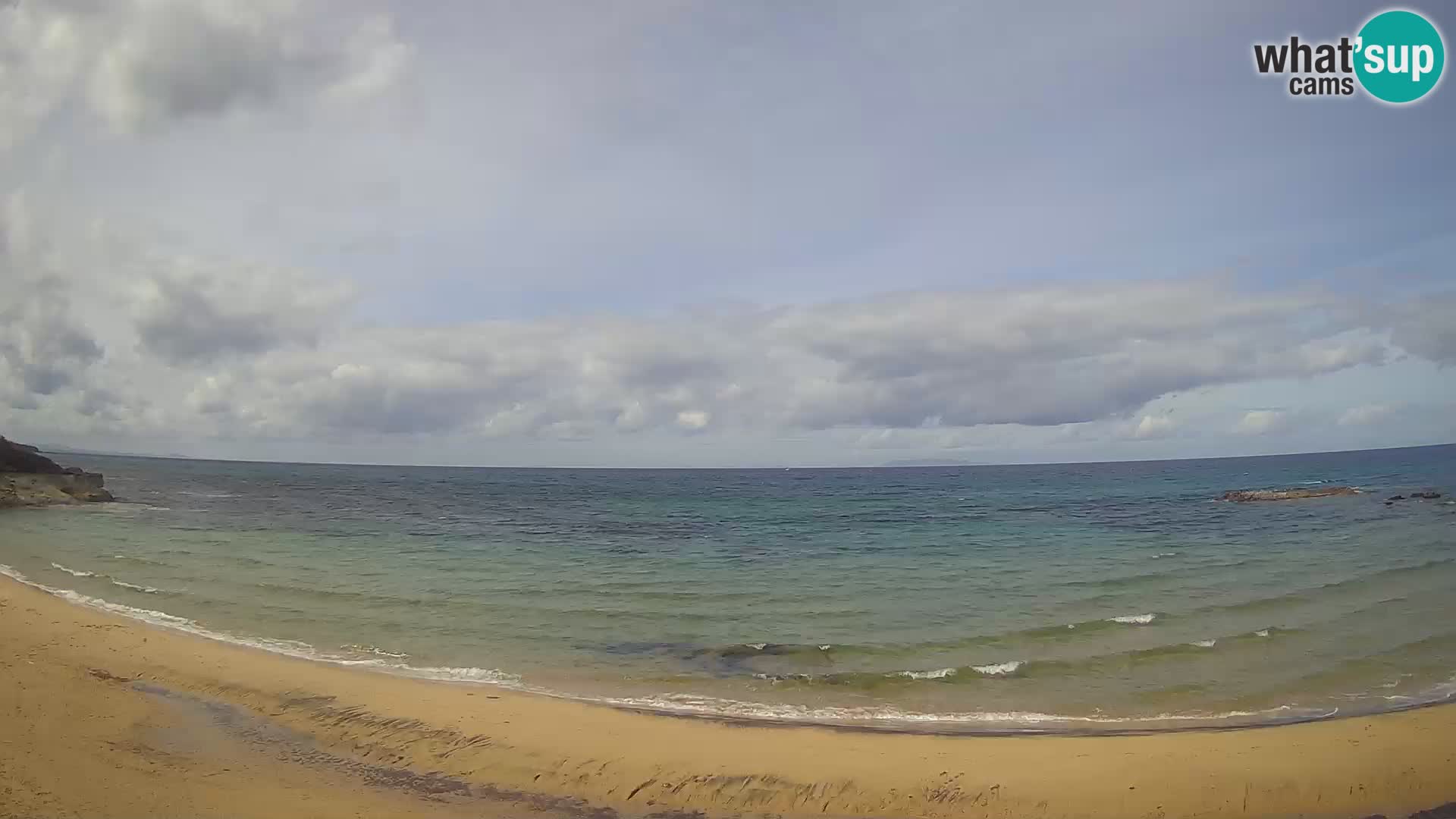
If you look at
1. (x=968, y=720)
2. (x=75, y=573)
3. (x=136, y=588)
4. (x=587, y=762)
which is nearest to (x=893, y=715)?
(x=968, y=720)

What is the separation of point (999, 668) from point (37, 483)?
6411 centimetres

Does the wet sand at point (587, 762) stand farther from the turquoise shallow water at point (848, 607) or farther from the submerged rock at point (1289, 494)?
the submerged rock at point (1289, 494)

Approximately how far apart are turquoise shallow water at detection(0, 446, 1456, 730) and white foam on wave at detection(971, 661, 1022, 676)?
0.13 meters

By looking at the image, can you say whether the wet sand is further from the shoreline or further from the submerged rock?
the submerged rock

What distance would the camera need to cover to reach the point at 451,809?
7.90 meters

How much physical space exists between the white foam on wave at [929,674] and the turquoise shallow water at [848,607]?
0.22 ft

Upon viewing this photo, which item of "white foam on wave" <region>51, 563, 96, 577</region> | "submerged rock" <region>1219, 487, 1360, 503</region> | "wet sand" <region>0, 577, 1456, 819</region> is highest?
"submerged rock" <region>1219, 487, 1360, 503</region>

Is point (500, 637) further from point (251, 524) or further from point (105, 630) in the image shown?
point (251, 524)

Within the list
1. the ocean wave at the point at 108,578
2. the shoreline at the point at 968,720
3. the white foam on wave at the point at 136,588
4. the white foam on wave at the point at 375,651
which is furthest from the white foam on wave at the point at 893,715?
the ocean wave at the point at 108,578

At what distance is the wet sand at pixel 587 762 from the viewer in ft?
26.6

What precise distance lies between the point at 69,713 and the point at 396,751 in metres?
5.05

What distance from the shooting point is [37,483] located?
48094 millimetres

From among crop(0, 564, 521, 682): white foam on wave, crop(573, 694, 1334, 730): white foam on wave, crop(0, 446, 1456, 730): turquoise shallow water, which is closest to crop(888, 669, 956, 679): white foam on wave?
crop(0, 446, 1456, 730): turquoise shallow water

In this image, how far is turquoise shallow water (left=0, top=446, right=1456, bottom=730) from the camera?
12539mm
